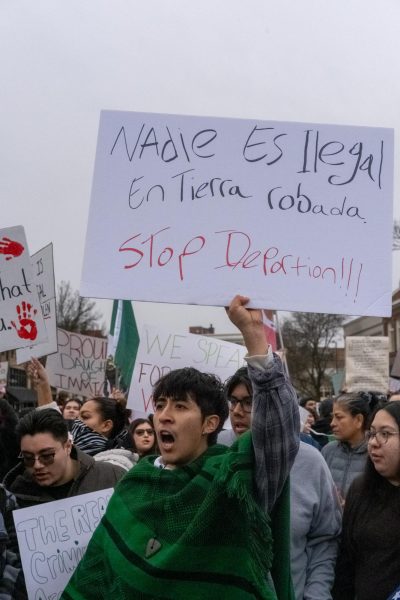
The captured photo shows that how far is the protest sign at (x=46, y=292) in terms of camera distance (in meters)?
6.73

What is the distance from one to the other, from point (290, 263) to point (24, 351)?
13.0 feet

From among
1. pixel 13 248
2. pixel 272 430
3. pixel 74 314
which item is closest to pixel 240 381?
pixel 272 430

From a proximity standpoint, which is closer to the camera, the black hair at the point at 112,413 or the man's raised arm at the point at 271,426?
the man's raised arm at the point at 271,426

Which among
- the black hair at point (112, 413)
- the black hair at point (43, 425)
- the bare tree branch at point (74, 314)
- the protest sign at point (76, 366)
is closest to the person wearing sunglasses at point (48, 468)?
the black hair at point (43, 425)

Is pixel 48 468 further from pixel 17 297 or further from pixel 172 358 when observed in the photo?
pixel 172 358

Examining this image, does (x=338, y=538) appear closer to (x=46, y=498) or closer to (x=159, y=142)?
(x=46, y=498)

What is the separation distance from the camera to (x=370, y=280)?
3.00 m

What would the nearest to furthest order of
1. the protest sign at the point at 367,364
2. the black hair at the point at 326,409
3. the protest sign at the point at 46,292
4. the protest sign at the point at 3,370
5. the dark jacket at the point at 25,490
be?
the dark jacket at the point at 25,490, the protest sign at the point at 46,292, the black hair at the point at 326,409, the protest sign at the point at 3,370, the protest sign at the point at 367,364

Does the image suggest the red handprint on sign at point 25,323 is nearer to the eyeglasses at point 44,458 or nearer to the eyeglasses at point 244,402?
the eyeglasses at point 44,458

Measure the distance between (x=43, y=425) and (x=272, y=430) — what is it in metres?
1.52

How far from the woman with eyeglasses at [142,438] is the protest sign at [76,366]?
326 centimetres

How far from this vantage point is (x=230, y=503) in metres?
2.47

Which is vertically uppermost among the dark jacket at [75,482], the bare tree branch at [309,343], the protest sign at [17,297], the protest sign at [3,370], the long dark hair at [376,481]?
the bare tree branch at [309,343]

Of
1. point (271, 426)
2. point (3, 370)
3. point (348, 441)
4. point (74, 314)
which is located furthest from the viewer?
point (74, 314)
